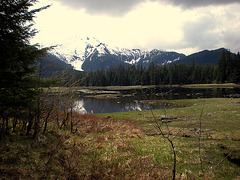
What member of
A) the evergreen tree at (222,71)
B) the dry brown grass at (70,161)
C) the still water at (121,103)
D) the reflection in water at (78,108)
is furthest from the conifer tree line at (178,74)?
the dry brown grass at (70,161)

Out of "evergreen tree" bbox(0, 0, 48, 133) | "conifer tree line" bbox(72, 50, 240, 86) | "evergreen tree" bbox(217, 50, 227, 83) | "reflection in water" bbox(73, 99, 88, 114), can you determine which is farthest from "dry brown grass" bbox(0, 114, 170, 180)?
"evergreen tree" bbox(217, 50, 227, 83)

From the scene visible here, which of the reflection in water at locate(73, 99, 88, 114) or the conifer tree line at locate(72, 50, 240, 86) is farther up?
the conifer tree line at locate(72, 50, 240, 86)

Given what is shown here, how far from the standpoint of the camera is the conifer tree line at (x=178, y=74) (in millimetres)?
75500

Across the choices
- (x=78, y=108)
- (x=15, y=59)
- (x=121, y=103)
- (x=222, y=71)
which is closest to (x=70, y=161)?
(x=15, y=59)

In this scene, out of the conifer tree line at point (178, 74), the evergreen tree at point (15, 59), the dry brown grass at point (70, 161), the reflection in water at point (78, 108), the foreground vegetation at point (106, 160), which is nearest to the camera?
the dry brown grass at point (70, 161)

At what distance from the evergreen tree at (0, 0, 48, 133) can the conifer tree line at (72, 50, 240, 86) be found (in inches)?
2163

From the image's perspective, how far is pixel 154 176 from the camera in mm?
5074

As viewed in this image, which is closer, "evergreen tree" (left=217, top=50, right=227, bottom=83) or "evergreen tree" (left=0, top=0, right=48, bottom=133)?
"evergreen tree" (left=0, top=0, right=48, bottom=133)

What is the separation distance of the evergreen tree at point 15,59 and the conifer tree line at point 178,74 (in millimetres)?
54947

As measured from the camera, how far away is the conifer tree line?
75500mm

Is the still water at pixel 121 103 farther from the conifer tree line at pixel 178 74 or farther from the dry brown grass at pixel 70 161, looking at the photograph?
the conifer tree line at pixel 178 74

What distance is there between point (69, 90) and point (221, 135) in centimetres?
1130

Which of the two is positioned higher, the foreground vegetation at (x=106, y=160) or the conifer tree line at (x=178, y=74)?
the conifer tree line at (x=178, y=74)

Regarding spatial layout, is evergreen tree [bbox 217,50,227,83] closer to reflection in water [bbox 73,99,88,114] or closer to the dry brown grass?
reflection in water [bbox 73,99,88,114]
